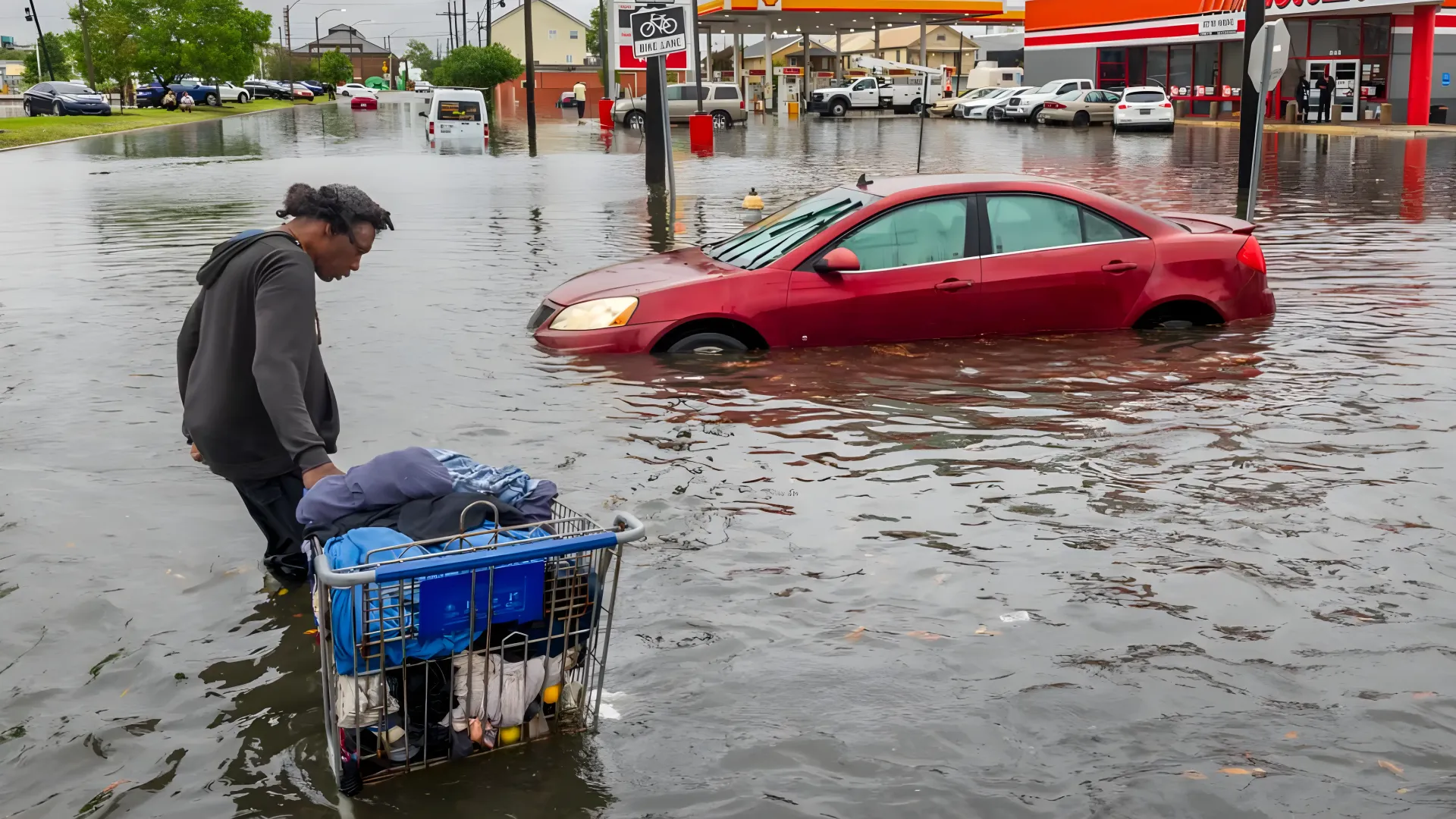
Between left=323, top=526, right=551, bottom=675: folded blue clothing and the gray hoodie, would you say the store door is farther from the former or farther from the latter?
left=323, top=526, right=551, bottom=675: folded blue clothing

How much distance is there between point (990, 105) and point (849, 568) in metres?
53.7

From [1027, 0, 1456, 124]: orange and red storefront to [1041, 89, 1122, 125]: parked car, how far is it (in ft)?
14.1

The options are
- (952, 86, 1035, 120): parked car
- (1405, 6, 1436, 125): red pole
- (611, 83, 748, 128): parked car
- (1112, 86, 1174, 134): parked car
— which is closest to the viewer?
(1405, 6, 1436, 125): red pole

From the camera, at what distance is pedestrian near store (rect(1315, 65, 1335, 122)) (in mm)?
43406

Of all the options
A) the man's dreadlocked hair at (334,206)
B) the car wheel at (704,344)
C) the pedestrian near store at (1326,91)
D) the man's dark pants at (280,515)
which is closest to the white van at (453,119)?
the pedestrian near store at (1326,91)

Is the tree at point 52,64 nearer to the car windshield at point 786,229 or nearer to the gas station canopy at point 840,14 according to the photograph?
the gas station canopy at point 840,14

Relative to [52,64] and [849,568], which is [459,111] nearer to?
[849,568]

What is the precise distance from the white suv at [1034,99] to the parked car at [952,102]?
394 centimetres

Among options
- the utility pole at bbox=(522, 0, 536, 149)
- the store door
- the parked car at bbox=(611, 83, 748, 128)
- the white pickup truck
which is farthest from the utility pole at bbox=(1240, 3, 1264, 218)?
the white pickup truck

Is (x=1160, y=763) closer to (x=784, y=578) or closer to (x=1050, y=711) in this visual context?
(x=1050, y=711)

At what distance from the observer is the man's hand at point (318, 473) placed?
4.20 meters

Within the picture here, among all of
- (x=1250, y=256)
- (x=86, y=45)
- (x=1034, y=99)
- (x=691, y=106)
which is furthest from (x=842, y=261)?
(x=86, y=45)

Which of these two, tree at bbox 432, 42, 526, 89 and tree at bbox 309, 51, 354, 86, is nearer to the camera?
tree at bbox 432, 42, 526, 89

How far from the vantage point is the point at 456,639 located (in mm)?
3521
